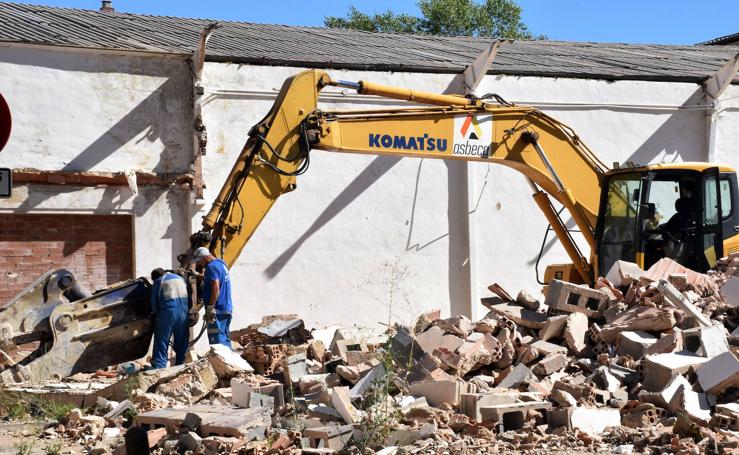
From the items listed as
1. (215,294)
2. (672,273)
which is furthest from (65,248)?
(672,273)

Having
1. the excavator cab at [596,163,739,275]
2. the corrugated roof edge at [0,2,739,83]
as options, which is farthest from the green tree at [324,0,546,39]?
the excavator cab at [596,163,739,275]

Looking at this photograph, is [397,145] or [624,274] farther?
[397,145]

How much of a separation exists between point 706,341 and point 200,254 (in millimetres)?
5249

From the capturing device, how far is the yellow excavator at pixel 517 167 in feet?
39.4

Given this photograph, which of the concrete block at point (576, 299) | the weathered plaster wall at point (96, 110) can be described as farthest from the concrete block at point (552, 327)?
the weathered plaster wall at point (96, 110)

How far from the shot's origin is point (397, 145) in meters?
12.9

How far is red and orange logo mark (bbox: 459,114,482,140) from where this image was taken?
527 inches

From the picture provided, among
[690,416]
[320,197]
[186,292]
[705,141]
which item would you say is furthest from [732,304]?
[705,141]

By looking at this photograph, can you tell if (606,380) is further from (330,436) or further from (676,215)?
(676,215)

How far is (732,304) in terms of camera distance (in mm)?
11219

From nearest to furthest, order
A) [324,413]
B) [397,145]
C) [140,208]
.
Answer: [324,413], [397,145], [140,208]

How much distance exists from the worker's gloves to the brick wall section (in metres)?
3.75

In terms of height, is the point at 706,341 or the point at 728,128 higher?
the point at 728,128

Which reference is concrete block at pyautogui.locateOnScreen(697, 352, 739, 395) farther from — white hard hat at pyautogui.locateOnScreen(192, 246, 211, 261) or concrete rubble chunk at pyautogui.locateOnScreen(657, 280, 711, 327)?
white hard hat at pyautogui.locateOnScreen(192, 246, 211, 261)
